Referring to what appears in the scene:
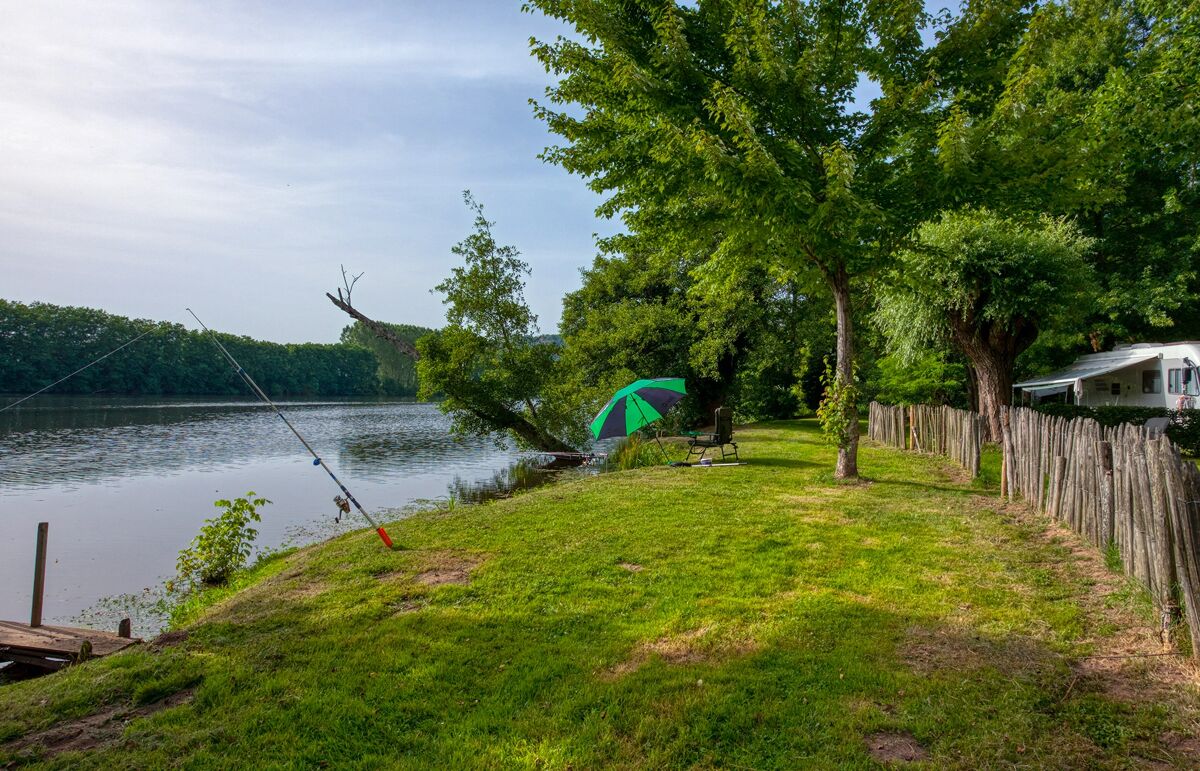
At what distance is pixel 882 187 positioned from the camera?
10.4 m

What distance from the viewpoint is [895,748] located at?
3.38 meters

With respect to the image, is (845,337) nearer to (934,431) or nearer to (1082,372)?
(934,431)

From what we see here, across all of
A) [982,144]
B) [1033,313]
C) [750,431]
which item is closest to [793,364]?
[750,431]

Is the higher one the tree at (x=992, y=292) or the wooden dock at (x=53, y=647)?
the tree at (x=992, y=292)

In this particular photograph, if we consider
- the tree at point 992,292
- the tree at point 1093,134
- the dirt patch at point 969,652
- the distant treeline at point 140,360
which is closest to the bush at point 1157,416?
the tree at point 992,292

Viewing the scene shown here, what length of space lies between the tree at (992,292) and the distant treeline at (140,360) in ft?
190

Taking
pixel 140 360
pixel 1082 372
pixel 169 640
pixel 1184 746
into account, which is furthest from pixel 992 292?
pixel 140 360

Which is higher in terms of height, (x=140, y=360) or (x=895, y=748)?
(x=140, y=360)

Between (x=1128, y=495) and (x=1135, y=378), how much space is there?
2300 cm

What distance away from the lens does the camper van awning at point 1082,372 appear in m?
21.2

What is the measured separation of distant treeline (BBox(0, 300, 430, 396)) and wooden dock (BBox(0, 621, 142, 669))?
5498 centimetres

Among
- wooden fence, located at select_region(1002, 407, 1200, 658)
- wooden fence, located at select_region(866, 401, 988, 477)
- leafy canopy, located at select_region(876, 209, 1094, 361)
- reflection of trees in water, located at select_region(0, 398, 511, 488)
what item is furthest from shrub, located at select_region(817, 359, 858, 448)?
reflection of trees in water, located at select_region(0, 398, 511, 488)

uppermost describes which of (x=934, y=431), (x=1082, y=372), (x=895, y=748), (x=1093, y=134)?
(x=1093, y=134)

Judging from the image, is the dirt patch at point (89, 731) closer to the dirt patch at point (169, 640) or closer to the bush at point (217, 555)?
the dirt patch at point (169, 640)
